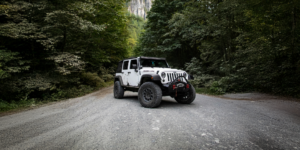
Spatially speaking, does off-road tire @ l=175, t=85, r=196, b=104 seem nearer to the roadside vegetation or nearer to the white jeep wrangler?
the white jeep wrangler

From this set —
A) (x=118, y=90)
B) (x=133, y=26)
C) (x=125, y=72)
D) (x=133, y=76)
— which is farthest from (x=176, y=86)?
(x=133, y=26)

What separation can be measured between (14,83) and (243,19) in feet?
44.1

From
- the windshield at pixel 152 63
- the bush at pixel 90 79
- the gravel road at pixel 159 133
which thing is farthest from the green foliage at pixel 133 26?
the gravel road at pixel 159 133

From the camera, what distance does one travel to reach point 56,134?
2699 mm

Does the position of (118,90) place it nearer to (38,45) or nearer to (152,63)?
(152,63)

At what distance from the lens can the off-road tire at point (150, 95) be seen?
4.50 m

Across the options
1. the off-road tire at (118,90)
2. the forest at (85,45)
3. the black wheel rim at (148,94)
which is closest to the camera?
the black wheel rim at (148,94)

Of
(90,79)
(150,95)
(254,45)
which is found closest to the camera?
(150,95)

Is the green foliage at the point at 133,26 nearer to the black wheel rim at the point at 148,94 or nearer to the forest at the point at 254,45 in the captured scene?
the forest at the point at 254,45

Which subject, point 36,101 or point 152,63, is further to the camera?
point 36,101

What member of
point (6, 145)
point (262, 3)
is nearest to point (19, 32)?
point (6, 145)

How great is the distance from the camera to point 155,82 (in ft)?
16.4

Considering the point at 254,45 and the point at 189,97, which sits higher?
the point at 254,45

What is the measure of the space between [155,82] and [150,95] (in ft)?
1.68
